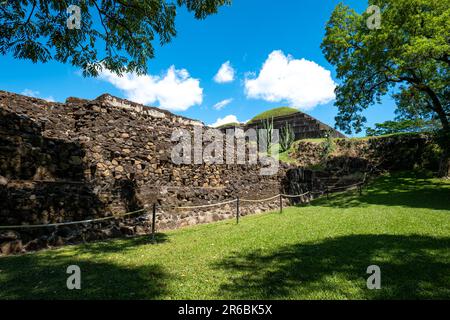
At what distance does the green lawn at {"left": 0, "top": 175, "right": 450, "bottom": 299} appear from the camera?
3.68 m

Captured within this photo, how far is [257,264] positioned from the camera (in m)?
4.89

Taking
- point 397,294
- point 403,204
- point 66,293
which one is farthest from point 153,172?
point 403,204

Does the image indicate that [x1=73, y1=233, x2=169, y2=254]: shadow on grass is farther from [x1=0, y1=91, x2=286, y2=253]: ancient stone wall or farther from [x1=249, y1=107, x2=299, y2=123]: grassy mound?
[x1=249, y1=107, x2=299, y2=123]: grassy mound

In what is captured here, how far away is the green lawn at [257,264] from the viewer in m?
3.68

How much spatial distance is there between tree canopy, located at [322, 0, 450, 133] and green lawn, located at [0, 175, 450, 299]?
9642 millimetres

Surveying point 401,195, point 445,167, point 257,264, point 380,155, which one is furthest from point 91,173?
point 380,155

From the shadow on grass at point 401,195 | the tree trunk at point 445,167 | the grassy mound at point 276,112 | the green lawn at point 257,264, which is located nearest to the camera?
the green lawn at point 257,264

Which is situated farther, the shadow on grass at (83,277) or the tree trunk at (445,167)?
the tree trunk at (445,167)

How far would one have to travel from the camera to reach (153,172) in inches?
394

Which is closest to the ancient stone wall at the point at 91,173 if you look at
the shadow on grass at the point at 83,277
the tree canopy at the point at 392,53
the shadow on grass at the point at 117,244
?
the shadow on grass at the point at 117,244

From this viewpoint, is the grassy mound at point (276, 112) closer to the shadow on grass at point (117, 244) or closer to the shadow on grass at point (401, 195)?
the shadow on grass at point (401, 195)

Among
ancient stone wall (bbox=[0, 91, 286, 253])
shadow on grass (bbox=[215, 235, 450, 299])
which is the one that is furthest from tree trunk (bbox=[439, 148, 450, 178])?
shadow on grass (bbox=[215, 235, 450, 299])

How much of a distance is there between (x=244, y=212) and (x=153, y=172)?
5.16m

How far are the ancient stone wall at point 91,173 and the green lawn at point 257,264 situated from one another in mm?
920
